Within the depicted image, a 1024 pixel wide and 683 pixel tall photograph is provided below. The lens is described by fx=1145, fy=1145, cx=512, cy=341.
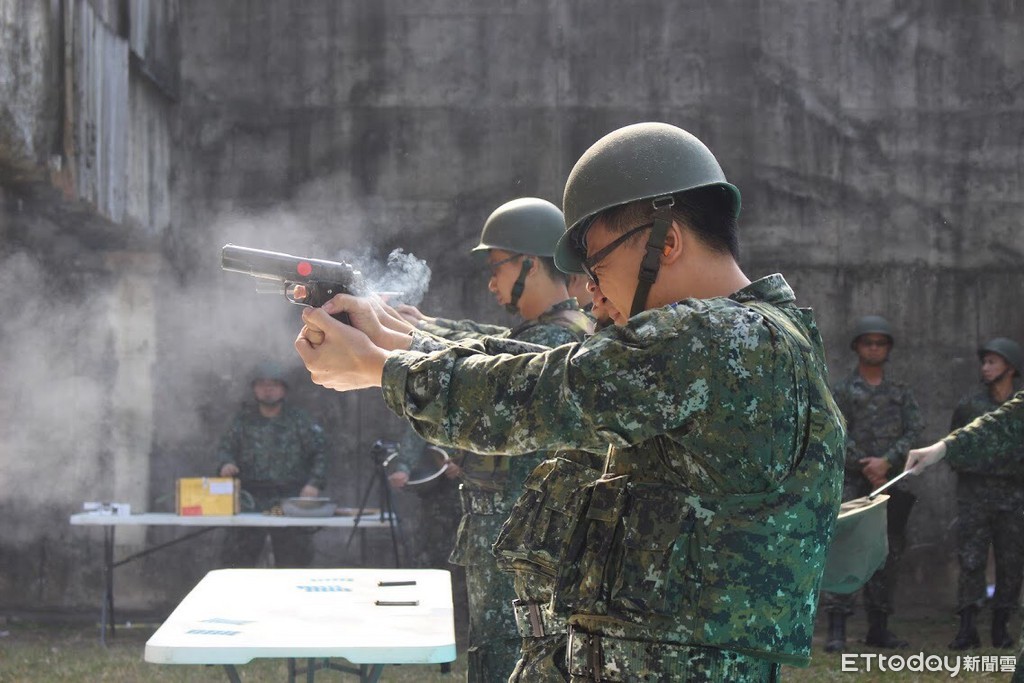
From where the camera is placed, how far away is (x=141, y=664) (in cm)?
755

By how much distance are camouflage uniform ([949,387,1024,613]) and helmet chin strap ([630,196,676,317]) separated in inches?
269

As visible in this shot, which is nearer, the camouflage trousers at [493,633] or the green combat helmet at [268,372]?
the camouflage trousers at [493,633]

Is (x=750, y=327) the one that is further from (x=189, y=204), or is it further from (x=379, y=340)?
(x=189, y=204)

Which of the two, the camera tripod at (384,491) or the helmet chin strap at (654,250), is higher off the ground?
the helmet chin strap at (654,250)

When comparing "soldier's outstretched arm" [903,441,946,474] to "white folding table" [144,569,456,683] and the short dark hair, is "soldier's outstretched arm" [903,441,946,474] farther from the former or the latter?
the short dark hair

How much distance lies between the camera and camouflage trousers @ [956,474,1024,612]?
8422mm

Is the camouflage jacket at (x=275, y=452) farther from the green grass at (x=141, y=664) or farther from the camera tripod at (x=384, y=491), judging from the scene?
the green grass at (x=141, y=664)

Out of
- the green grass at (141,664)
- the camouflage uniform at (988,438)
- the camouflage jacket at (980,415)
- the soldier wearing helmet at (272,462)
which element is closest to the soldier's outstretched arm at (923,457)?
the camouflage uniform at (988,438)

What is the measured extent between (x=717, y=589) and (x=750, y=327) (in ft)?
1.63

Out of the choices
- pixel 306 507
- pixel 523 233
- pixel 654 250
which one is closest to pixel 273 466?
pixel 306 507

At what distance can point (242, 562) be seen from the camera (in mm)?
9109

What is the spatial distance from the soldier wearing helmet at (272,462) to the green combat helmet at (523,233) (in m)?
4.55

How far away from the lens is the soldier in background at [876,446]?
331 inches

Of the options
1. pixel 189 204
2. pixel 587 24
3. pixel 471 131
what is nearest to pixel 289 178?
pixel 189 204
